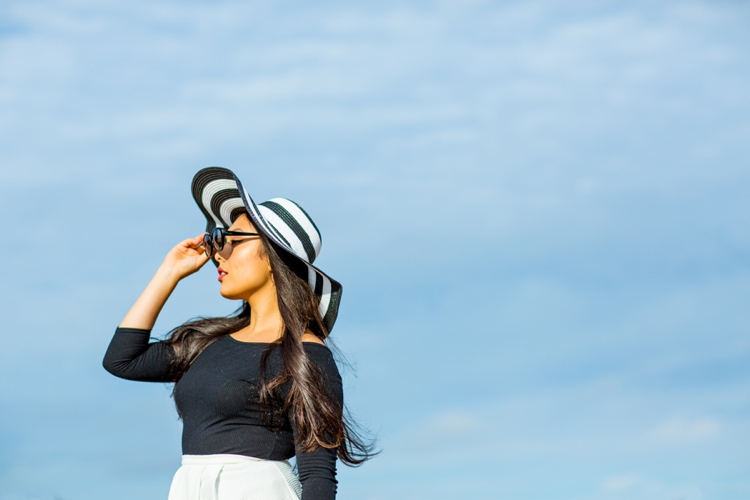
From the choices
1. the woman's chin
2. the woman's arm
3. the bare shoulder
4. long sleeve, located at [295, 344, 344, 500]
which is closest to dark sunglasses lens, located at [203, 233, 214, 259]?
the woman's arm

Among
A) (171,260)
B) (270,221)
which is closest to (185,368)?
(171,260)

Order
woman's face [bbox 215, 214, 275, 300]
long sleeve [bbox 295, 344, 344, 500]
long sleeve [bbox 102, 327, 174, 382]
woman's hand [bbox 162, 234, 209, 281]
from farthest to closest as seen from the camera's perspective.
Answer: woman's hand [bbox 162, 234, 209, 281], long sleeve [bbox 102, 327, 174, 382], woman's face [bbox 215, 214, 275, 300], long sleeve [bbox 295, 344, 344, 500]

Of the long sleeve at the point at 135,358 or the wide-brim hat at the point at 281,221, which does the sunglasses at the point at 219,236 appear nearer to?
the wide-brim hat at the point at 281,221

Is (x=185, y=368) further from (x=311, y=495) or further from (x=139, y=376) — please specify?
(x=311, y=495)

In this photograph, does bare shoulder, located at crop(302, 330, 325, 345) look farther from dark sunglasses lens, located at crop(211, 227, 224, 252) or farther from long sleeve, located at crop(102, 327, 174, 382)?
long sleeve, located at crop(102, 327, 174, 382)

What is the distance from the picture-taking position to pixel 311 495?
4.22 metres

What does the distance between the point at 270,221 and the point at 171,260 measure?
1.94ft

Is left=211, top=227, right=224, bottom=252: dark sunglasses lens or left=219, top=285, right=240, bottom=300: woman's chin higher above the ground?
left=211, top=227, right=224, bottom=252: dark sunglasses lens

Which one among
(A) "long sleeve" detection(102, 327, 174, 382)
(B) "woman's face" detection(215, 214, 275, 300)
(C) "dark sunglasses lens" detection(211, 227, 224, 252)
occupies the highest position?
(C) "dark sunglasses lens" detection(211, 227, 224, 252)

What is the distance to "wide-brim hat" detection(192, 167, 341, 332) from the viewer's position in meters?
4.94

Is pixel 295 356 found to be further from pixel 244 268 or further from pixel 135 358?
pixel 135 358

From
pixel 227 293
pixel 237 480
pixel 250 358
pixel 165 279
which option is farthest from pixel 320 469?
pixel 165 279

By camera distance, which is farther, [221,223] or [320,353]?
[221,223]

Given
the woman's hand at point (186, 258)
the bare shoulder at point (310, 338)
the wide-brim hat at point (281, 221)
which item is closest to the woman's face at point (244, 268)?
the wide-brim hat at point (281, 221)
